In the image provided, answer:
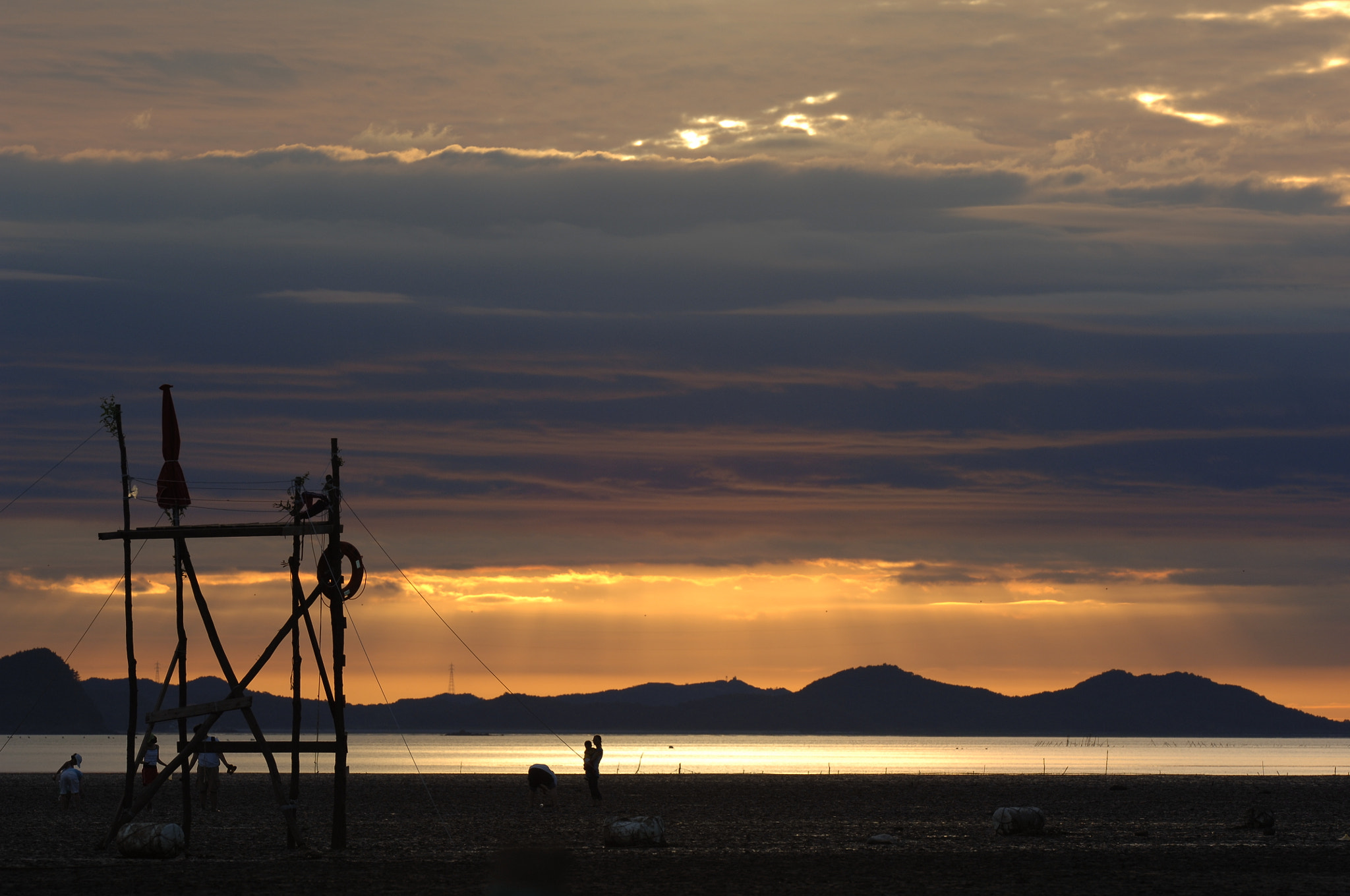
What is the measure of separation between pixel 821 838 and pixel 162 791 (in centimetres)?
3096

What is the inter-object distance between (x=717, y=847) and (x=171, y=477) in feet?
51.2

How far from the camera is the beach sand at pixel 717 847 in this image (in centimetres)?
2753

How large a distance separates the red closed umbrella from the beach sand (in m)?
7.81

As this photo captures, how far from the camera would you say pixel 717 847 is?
116 ft

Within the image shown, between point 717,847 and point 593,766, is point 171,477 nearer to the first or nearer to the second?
point 717,847

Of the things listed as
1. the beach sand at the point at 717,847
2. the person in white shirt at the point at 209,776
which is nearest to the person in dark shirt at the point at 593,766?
the beach sand at the point at 717,847

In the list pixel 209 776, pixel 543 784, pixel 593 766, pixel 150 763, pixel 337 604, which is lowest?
pixel 543 784

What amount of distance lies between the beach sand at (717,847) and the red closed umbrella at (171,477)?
25.6ft

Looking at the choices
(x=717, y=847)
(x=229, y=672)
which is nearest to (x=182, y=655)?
(x=229, y=672)

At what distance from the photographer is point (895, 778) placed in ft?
272

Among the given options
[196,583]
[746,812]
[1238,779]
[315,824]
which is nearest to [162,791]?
[315,824]

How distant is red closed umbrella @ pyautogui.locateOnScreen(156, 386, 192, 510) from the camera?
31.7m

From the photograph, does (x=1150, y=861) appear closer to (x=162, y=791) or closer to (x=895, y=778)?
(x=162, y=791)

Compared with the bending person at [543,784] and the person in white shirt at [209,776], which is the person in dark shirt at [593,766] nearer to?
the bending person at [543,784]
